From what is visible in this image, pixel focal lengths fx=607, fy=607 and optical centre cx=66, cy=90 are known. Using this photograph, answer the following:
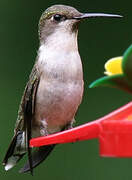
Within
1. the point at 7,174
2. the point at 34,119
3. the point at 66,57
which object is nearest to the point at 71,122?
the point at 34,119

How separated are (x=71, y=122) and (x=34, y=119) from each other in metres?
0.26

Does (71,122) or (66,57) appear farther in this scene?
(71,122)

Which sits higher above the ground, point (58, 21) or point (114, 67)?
point (114, 67)

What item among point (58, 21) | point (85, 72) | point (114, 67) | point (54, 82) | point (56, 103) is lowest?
point (85, 72)

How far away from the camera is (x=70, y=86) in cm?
396

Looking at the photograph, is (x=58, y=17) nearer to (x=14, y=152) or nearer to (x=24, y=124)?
(x=24, y=124)

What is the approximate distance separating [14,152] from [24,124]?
0.84ft

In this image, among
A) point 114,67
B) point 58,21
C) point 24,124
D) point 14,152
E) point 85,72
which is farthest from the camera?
point 85,72

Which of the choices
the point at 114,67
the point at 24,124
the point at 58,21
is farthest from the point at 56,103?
the point at 114,67

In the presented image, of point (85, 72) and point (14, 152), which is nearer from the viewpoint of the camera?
point (14, 152)

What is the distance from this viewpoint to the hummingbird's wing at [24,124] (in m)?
4.11

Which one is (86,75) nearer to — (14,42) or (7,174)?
(14,42)

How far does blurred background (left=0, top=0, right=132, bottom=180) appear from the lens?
5637 millimetres

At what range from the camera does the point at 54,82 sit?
13.0 ft
